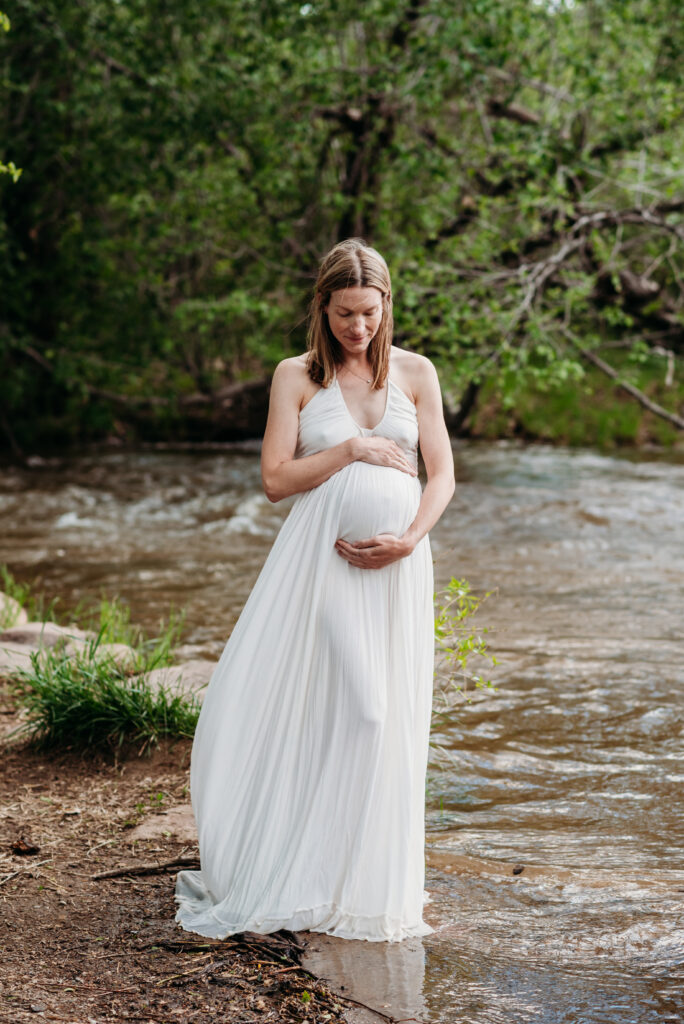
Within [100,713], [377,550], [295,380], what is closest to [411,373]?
[295,380]

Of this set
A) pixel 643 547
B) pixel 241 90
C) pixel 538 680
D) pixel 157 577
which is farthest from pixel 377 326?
pixel 241 90

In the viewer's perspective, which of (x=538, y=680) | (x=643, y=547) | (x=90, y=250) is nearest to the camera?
(x=538, y=680)

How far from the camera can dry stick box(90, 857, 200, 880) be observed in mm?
4070

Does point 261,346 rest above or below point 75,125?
below

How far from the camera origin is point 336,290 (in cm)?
371

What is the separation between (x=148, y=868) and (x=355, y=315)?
2.27 meters

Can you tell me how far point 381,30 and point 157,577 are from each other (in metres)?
8.80

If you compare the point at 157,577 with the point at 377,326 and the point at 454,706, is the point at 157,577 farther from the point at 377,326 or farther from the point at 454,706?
the point at 377,326

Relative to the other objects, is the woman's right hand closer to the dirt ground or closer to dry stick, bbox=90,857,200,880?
the dirt ground

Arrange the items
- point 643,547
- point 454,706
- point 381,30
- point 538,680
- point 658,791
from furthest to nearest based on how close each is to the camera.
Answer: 1. point 381,30
2. point 643,547
3. point 538,680
4. point 454,706
5. point 658,791

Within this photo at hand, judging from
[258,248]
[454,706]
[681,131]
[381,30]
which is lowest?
[454,706]

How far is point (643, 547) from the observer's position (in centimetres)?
1143

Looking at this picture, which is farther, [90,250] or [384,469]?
[90,250]

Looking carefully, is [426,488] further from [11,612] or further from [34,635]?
[11,612]
